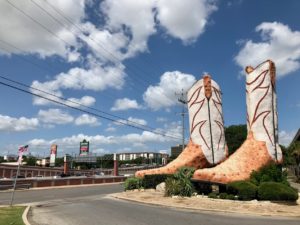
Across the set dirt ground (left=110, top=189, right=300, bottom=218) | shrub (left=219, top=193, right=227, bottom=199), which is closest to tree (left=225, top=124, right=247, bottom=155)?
dirt ground (left=110, top=189, right=300, bottom=218)

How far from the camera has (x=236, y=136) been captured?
65.7 m

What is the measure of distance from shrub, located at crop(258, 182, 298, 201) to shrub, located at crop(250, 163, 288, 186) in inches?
74.4

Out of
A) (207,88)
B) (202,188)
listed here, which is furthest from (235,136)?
(202,188)

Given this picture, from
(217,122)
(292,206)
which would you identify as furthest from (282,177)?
(217,122)

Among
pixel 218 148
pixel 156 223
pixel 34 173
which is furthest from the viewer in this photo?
pixel 34 173

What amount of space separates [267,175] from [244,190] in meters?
2.76

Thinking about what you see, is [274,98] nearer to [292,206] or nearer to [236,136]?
[292,206]

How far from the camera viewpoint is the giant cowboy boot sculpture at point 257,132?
22.8m

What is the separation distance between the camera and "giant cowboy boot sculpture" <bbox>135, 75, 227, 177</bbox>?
90.0 feet

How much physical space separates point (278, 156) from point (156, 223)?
1319 centimetres

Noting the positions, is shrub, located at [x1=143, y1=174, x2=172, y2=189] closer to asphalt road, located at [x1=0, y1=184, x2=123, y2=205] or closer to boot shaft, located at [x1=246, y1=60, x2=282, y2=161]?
asphalt road, located at [x1=0, y1=184, x2=123, y2=205]

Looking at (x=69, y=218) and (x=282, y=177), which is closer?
(x=69, y=218)

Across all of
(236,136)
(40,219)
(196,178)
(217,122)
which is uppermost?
(236,136)

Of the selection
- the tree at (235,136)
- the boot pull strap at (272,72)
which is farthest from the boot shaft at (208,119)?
the tree at (235,136)
